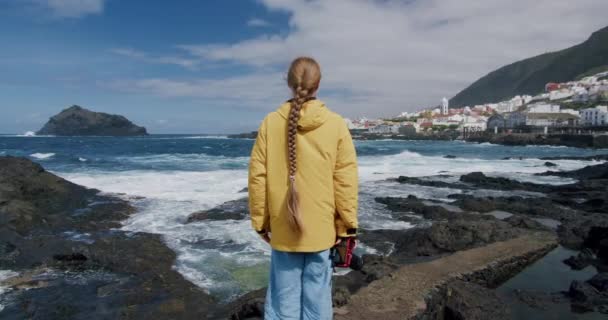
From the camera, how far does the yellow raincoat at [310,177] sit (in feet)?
7.51

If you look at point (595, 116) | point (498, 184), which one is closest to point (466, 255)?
point (498, 184)

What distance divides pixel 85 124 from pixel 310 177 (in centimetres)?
14756

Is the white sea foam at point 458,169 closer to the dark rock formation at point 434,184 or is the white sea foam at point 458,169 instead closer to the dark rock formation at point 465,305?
the dark rock formation at point 434,184

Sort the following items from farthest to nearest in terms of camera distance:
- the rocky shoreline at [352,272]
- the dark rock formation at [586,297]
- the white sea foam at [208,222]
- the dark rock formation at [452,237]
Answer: the dark rock formation at [452,237]
the white sea foam at [208,222]
the dark rock formation at [586,297]
the rocky shoreline at [352,272]

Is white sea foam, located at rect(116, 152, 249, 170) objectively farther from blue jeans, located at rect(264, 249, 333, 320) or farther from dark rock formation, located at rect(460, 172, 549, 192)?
blue jeans, located at rect(264, 249, 333, 320)

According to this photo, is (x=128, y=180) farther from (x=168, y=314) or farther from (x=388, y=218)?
(x=168, y=314)

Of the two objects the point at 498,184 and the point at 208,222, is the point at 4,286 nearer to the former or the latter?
the point at 208,222

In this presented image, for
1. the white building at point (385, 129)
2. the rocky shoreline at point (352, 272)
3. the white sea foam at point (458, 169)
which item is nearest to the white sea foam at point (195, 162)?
the white sea foam at point (458, 169)

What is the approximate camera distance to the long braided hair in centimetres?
225

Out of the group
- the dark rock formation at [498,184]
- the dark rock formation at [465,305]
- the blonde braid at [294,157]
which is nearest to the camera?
the blonde braid at [294,157]

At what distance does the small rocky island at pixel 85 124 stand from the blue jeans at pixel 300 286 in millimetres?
143774

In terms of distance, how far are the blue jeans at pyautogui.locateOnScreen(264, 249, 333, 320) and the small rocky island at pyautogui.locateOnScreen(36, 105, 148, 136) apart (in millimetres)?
143774

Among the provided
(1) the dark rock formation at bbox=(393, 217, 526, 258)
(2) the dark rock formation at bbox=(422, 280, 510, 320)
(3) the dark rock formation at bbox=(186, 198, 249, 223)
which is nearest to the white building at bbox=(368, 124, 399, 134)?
(3) the dark rock formation at bbox=(186, 198, 249, 223)

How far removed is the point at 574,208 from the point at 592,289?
910 centimetres
